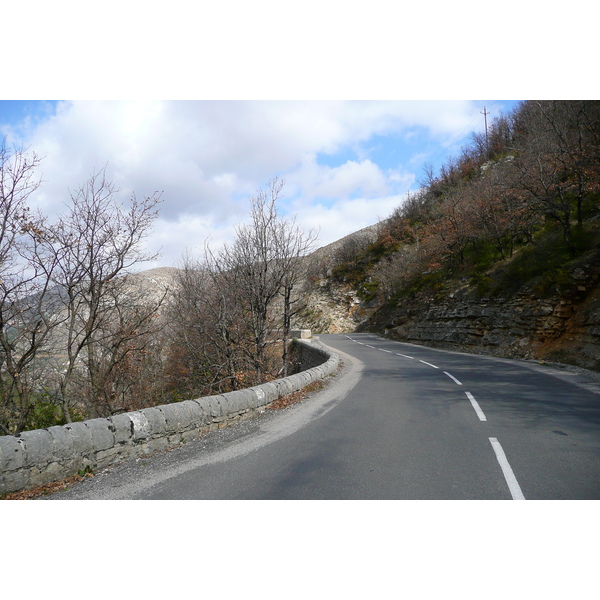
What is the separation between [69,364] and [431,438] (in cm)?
944

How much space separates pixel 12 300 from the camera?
9750 millimetres

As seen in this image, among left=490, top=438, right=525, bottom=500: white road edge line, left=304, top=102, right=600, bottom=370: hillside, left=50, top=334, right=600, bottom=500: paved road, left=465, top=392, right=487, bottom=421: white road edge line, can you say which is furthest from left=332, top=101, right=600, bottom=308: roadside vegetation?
left=490, top=438, right=525, bottom=500: white road edge line

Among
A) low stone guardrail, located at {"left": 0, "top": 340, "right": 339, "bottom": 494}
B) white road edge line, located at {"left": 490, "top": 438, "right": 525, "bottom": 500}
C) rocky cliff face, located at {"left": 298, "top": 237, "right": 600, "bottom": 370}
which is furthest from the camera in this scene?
rocky cliff face, located at {"left": 298, "top": 237, "right": 600, "bottom": 370}

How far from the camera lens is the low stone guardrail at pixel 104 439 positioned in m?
4.49

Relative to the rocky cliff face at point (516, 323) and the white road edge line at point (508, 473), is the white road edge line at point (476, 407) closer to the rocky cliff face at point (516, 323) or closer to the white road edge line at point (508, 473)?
the white road edge line at point (508, 473)

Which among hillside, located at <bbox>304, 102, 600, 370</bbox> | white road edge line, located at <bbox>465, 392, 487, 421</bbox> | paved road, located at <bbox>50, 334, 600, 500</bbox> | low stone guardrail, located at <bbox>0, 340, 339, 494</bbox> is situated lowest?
white road edge line, located at <bbox>465, 392, 487, 421</bbox>

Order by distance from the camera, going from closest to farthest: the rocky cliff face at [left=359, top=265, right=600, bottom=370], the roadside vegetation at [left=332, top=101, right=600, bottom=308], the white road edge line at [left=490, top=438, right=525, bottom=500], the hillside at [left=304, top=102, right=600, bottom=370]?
the white road edge line at [left=490, top=438, right=525, bottom=500]
the rocky cliff face at [left=359, top=265, right=600, bottom=370]
the hillside at [left=304, top=102, right=600, bottom=370]
the roadside vegetation at [left=332, top=101, right=600, bottom=308]

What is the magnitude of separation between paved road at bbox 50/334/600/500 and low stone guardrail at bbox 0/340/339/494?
0.79 ft

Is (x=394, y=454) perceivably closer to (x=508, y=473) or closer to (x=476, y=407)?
(x=508, y=473)

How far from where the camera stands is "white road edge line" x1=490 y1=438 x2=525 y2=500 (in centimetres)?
434

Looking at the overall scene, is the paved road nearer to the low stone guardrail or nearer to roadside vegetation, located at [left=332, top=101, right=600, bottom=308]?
the low stone guardrail

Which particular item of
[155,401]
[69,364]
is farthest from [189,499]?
[155,401]

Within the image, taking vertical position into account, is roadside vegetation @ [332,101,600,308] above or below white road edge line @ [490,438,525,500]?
above

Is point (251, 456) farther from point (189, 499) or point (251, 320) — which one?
point (251, 320)
